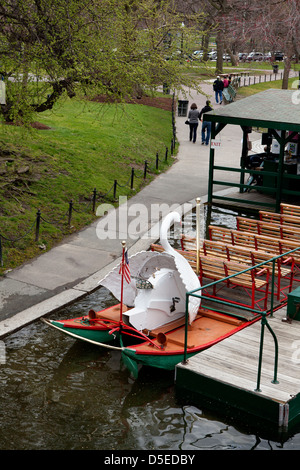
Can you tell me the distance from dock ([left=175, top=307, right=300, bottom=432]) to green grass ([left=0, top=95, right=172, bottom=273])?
229 inches

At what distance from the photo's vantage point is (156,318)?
10898 mm

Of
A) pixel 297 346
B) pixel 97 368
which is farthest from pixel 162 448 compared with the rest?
pixel 297 346

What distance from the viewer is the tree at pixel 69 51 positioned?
15867 mm

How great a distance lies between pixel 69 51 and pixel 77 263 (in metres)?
5.30

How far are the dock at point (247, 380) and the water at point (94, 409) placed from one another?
229mm

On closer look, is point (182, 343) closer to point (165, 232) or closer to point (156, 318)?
point (156, 318)

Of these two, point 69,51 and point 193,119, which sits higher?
point 69,51

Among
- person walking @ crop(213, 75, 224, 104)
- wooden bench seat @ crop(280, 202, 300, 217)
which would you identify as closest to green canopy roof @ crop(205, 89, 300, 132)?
wooden bench seat @ crop(280, 202, 300, 217)

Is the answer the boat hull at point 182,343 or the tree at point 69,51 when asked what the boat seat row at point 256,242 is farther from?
the tree at point 69,51

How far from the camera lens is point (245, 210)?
20219 mm

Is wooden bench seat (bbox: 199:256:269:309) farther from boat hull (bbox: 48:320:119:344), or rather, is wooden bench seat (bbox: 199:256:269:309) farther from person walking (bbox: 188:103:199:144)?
person walking (bbox: 188:103:199:144)

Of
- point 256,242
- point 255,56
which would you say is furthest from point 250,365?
point 255,56

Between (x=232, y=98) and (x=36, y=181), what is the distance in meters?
24.9

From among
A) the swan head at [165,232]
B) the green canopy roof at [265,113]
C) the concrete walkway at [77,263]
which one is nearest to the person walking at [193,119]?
the concrete walkway at [77,263]
